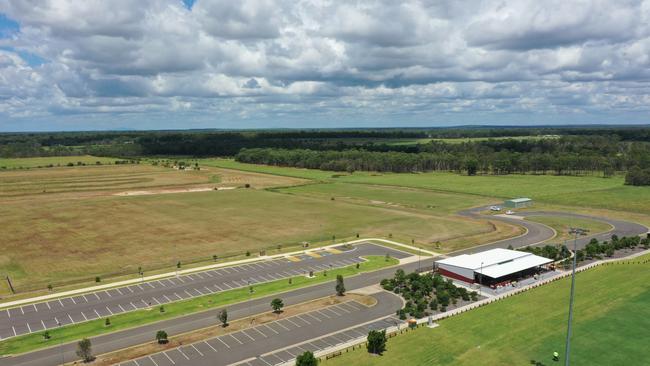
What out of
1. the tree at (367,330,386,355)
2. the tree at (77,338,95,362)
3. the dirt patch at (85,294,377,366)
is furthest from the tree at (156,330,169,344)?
the tree at (367,330,386,355)

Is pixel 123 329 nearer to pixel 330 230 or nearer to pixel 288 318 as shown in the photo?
pixel 288 318

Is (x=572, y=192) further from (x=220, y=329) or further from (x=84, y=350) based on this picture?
(x=84, y=350)

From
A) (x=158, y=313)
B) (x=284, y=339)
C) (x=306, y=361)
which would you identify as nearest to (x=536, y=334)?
(x=306, y=361)

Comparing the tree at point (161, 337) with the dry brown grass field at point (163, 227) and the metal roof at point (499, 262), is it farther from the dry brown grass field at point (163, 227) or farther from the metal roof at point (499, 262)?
the metal roof at point (499, 262)

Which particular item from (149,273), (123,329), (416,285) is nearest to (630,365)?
(416,285)

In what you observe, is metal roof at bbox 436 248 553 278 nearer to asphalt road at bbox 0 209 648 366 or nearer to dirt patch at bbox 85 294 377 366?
asphalt road at bbox 0 209 648 366

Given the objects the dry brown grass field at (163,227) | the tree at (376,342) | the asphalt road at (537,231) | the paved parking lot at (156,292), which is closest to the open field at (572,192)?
the asphalt road at (537,231)
